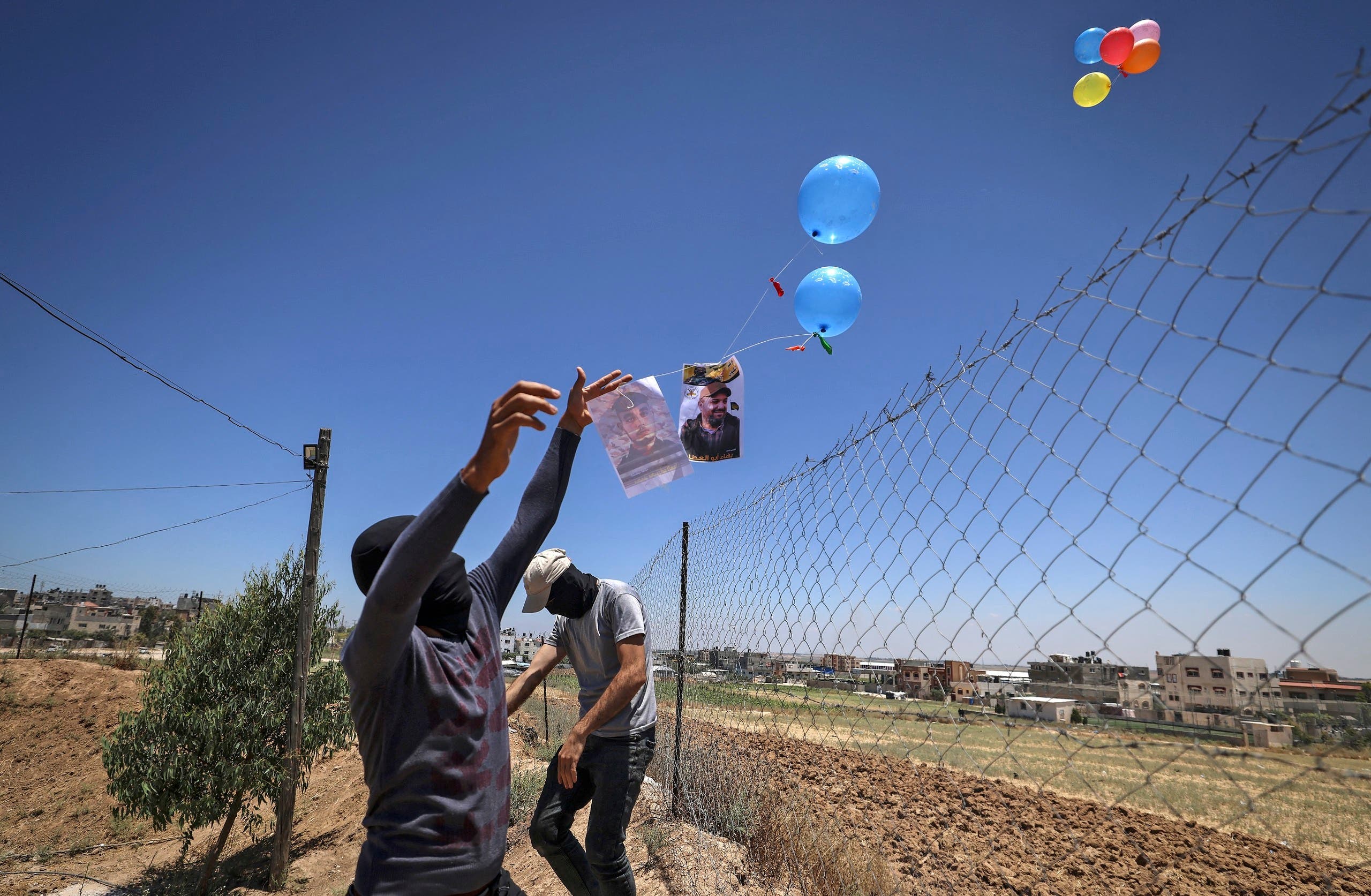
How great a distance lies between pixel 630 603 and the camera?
2891 mm

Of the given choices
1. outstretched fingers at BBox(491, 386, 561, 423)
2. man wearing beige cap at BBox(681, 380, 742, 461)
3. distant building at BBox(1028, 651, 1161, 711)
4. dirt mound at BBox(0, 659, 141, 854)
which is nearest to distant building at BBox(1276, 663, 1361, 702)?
distant building at BBox(1028, 651, 1161, 711)

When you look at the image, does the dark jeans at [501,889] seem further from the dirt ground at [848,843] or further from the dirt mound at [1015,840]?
the dirt mound at [1015,840]

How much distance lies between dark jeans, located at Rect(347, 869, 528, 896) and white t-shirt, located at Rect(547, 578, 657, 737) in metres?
1.12

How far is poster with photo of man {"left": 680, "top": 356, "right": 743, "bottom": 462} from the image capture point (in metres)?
2.75

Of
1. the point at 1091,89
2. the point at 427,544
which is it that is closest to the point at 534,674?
the point at 427,544

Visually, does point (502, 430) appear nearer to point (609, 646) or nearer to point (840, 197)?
point (609, 646)

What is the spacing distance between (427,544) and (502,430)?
0.24m

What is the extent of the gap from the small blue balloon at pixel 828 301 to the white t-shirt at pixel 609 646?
5.37 feet

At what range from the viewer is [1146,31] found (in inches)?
146

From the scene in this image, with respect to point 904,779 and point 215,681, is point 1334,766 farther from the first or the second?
point 215,681

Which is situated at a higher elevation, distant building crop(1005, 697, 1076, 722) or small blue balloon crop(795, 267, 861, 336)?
small blue balloon crop(795, 267, 861, 336)

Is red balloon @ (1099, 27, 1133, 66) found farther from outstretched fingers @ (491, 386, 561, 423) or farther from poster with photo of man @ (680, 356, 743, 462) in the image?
outstretched fingers @ (491, 386, 561, 423)

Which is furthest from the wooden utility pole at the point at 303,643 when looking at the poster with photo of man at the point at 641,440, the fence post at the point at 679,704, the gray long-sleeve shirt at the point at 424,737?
the gray long-sleeve shirt at the point at 424,737

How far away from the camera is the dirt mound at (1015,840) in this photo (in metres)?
4.47
